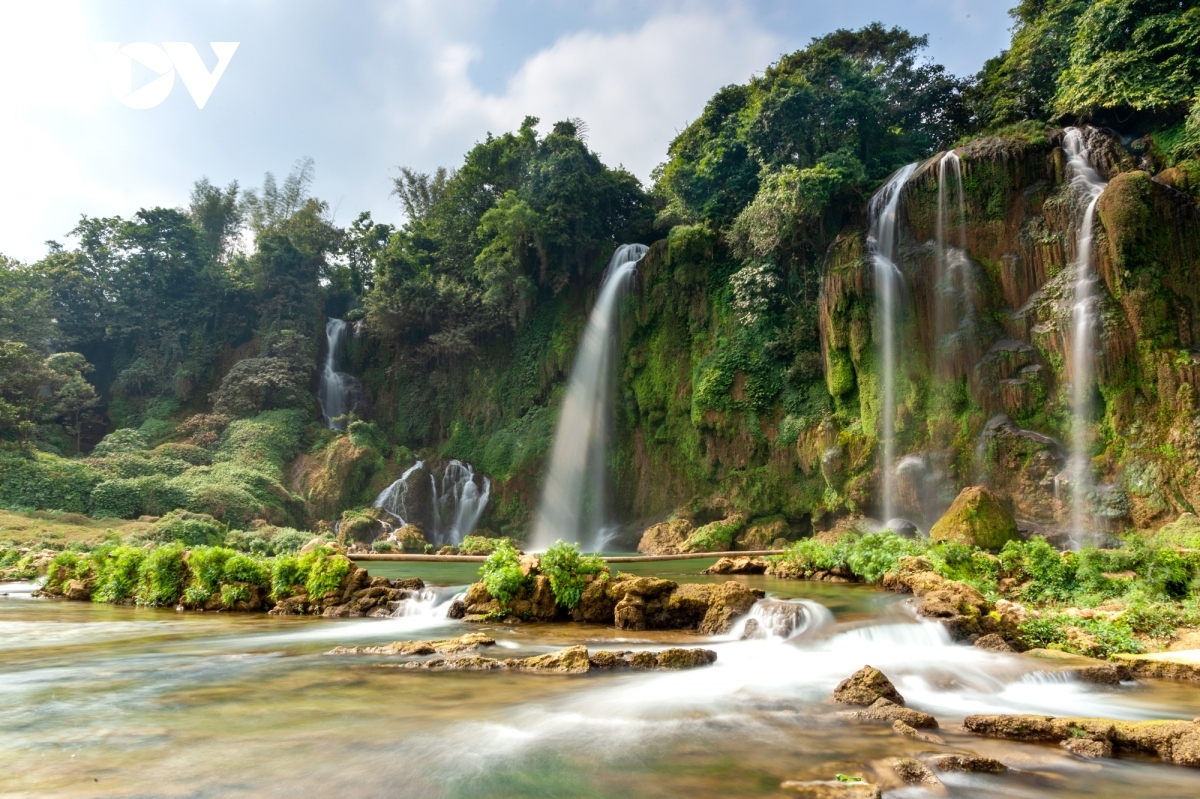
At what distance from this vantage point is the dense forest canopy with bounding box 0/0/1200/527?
2339 centimetres

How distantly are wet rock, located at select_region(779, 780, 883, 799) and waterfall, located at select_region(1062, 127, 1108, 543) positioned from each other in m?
17.0

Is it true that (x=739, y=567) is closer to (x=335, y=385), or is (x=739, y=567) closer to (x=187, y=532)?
(x=187, y=532)

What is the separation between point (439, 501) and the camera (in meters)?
30.0

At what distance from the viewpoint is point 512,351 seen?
33812mm

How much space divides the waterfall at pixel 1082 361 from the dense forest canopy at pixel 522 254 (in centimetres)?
349

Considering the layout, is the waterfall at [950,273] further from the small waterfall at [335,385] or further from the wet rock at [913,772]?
the small waterfall at [335,385]

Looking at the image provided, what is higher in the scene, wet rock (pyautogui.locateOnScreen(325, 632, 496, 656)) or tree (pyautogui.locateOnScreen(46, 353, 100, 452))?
tree (pyautogui.locateOnScreen(46, 353, 100, 452))

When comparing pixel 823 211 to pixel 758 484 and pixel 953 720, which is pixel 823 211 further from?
pixel 953 720

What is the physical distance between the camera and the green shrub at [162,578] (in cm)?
1285

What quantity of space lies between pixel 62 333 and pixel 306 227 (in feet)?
46.3

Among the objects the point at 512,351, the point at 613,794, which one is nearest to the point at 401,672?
the point at 613,794

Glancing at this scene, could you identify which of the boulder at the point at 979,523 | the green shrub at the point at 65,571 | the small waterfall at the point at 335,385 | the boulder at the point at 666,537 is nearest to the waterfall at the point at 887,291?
the boulder at the point at 979,523

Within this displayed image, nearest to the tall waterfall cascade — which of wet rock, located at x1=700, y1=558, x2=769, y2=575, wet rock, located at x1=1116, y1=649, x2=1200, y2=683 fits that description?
wet rock, located at x1=700, y1=558, x2=769, y2=575

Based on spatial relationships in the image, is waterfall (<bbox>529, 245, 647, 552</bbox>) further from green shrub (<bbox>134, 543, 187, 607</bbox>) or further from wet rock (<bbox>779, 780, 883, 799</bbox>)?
wet rock (<bbox>779, 780, 883, 799</bbox>)
